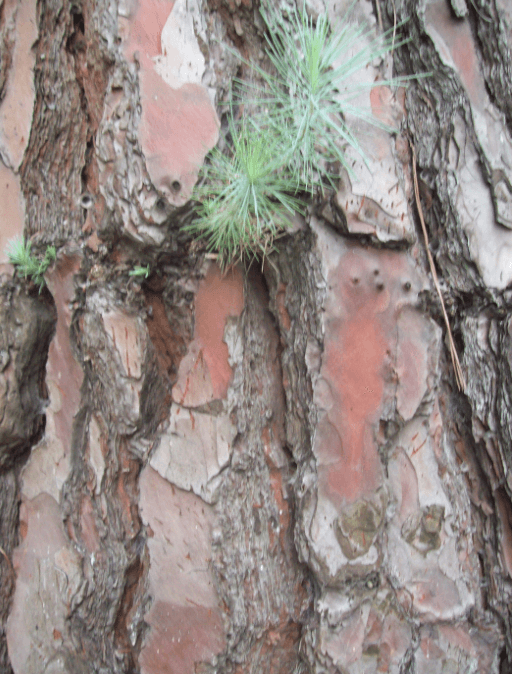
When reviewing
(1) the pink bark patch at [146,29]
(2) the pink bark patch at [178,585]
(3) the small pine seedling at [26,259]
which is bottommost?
(2) the pink bark patch at [178,585]

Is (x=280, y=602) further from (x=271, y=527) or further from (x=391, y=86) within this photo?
(x=391, y=86)

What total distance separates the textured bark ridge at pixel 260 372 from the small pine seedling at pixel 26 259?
32 millimetres

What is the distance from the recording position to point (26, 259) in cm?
106

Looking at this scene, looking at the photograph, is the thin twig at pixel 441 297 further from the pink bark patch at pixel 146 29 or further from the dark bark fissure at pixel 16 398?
the dark bark fissure at pixel 16 398

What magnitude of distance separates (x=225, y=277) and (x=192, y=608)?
2.29ft

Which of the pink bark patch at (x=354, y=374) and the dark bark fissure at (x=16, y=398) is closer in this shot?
the pink bark patch at (x=354, y=374)

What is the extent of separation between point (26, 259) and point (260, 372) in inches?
23.4

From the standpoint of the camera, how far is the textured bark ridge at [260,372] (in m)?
0.93

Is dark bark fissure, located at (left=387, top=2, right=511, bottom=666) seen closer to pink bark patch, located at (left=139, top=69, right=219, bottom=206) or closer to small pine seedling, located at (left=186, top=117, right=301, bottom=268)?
small pine seedling, located at (left=186, top=117, right=301, bottom=268)

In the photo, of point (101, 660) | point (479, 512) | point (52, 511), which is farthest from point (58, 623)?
point (479, 512)

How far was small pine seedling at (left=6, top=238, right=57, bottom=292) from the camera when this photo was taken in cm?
105

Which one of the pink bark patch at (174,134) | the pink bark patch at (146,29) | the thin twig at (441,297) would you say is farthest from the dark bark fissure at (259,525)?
the pink bark patch at (146,29)

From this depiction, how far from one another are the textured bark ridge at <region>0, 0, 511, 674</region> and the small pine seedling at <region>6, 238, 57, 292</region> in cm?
3

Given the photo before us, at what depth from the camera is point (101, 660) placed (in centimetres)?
101
